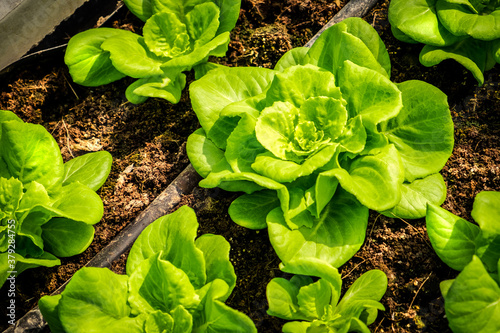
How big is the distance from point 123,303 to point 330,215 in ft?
3.49

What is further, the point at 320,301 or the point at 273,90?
the point at 273,90

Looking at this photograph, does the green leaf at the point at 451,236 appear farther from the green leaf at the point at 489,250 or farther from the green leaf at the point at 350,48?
the green leaf at the point at 350,48

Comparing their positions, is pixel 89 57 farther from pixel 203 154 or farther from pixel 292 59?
pixel 292 59

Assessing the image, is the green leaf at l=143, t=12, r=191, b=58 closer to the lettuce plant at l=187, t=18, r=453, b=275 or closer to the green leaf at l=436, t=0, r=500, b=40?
the lettuce plant at l=187, t=18, r=453, b=275

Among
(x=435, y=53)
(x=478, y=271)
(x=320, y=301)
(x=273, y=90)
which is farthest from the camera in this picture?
(x=435, y=53)

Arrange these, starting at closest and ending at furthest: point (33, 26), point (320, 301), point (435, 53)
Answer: point (320, 301) → point (435, 53) → point (33, 26)

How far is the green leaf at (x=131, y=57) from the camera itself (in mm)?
2260

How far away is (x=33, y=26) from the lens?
8.60ft

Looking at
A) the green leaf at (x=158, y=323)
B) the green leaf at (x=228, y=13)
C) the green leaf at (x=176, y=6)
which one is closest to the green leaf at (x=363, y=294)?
the green leaf at (x=158, y=323)

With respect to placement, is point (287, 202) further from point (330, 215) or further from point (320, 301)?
point (320, 301)

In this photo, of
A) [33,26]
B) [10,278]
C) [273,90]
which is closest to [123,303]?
[10,278]

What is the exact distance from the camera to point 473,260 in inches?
59.4

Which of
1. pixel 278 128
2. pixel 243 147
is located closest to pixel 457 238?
pixel 278 128

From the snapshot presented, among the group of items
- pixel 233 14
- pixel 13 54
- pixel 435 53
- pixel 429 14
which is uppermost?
pixel 13 54
